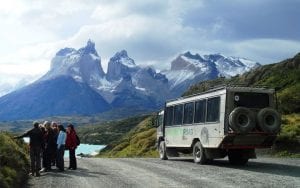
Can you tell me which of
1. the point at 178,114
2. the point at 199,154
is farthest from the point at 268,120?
the point at 178,114

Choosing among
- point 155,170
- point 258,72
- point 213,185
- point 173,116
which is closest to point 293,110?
point 173,116

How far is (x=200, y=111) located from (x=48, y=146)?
825 centimetres

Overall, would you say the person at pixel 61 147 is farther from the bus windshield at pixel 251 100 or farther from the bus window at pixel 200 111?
the bus windshield at pixel 251 100

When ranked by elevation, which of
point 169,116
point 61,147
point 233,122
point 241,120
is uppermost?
point 169,116

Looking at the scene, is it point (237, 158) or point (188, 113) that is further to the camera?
point (188, 113)

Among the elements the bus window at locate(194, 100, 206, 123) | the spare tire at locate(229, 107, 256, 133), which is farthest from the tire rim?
the spare tire at locate(229, 107, 256, 133)

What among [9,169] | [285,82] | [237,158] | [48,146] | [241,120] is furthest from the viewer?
[285,82]

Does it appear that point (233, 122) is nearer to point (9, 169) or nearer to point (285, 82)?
point (9, 169)

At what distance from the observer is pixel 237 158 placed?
27375mm

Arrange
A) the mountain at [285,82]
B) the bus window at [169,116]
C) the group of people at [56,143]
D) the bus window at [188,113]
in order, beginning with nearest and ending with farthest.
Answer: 1. the group of people at [56,143]
2. the bus window at [188,113]
3. the bus window at [169,116]
4. the mountain at [285,82]

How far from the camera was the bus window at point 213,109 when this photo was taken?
83.4ft

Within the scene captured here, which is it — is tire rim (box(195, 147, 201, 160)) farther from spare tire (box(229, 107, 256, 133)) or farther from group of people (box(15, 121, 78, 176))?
group of people (box(15, 121, 78, 176))

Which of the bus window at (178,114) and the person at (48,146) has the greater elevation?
the bus window at (178,114)

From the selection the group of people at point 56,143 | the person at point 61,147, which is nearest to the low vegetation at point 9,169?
the group of people at point 56,143
